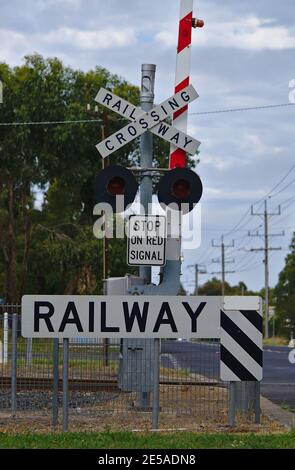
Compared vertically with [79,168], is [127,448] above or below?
below

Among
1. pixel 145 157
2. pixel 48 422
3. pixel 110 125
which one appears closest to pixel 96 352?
pixel 48 422

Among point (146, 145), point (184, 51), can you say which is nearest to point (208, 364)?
point (146, 145)

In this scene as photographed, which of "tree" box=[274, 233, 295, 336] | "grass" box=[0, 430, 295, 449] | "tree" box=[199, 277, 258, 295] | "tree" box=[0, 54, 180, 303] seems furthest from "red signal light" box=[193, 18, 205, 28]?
"tree" box=[199, 277, 258, 295]

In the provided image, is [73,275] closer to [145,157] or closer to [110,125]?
[110,125]

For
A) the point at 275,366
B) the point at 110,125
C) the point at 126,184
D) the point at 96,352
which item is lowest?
the point at 275,366

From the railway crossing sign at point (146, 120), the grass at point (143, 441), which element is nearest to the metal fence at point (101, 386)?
the grass at point (143, 441)

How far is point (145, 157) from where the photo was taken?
15938 mm

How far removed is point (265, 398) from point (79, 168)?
33062mm

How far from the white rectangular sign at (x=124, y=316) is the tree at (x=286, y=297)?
77.3 meters

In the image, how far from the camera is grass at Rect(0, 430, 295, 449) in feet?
34.9

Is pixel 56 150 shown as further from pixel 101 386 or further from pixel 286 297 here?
pixel 286 297

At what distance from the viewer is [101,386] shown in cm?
1631

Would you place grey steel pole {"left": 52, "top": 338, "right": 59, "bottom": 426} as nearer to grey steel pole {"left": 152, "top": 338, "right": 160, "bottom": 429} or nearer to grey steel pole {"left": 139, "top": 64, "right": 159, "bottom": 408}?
grey steel pole {"left": 152, "top": 338, "right": 160, "bottom": 429}

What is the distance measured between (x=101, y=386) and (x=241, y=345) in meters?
4.09
